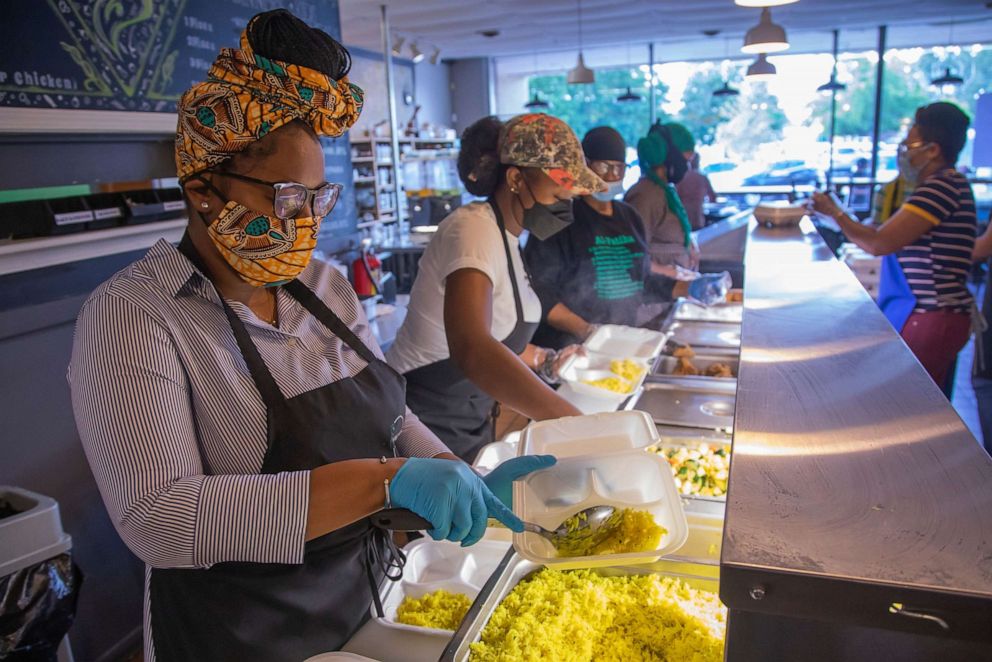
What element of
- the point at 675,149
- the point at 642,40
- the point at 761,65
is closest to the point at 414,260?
the point at 675,149

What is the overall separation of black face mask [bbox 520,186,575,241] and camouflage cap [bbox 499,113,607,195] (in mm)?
113

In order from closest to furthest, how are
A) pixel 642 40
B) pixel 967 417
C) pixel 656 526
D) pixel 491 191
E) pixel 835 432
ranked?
pixel 835 432, pixel 656 526, pixel 491 191, pixel 967 417, pixel 642 40

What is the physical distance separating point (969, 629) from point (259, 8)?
446 cm

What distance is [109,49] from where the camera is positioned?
3.15 meters

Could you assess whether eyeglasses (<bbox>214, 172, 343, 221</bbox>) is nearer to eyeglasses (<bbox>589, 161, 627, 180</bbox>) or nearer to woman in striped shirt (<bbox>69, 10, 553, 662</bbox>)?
woman in striped shirt (<bbox>69, 10, 553, 662</bbox>)

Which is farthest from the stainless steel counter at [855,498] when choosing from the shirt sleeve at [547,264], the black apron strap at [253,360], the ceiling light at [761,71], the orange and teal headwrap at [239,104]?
the ceiling light at [761,71]

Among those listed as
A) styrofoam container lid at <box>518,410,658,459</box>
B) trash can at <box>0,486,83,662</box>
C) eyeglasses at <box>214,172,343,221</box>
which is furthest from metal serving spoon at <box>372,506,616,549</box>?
trash can at <box>0,486,83,662</box>

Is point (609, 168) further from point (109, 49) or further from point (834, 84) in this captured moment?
point (834, 84)

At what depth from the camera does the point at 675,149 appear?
4.64m

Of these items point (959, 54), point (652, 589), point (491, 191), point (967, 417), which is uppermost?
point (959, 54)

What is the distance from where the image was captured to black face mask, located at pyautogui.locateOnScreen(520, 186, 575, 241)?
2314 millimetres

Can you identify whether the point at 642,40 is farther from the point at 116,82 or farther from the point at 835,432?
the point at 835,432

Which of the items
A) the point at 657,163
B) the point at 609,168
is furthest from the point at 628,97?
the point at 609,168

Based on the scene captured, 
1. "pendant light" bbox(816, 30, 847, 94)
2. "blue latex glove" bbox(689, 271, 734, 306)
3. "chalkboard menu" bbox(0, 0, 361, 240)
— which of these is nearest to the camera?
"chalkboard menu" bbox(0, 0, 361, 240)
